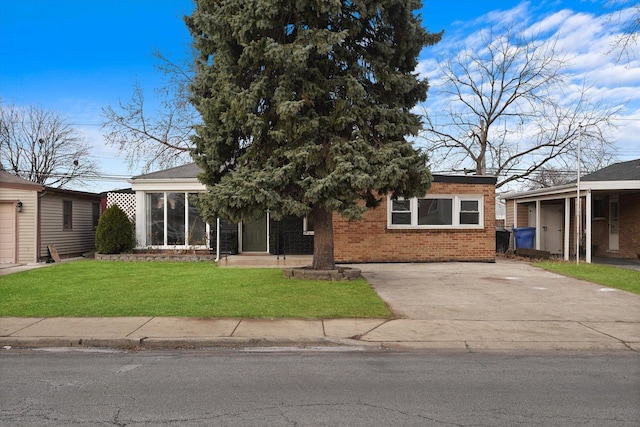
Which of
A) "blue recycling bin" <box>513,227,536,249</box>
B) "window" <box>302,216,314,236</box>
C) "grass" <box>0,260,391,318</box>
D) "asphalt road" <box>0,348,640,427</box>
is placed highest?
"window" <box>302,216,314,236</box>

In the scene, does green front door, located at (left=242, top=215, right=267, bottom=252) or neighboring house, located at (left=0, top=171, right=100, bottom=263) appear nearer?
neighboring house, located at (left=0, top=171, right=100, bottom=263)

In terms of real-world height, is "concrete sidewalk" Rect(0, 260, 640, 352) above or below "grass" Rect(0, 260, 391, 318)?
below

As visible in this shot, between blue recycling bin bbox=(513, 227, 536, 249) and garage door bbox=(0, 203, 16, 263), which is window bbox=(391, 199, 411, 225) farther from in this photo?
garage door bbox=(0, 203, 16, 263)

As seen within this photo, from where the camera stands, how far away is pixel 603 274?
1292cm

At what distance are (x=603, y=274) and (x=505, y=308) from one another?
637 cm

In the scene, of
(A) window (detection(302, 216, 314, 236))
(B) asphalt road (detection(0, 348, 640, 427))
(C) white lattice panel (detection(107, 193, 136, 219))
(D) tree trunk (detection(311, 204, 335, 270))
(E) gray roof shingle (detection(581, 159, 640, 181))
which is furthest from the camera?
(C) white lattice panel (detection(107, 193, 136, 219))

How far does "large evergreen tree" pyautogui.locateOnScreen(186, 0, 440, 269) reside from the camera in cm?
979

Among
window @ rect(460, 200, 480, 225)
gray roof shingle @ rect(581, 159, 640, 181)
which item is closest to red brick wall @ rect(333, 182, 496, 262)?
window @ rect(460, 200, 480, 225)

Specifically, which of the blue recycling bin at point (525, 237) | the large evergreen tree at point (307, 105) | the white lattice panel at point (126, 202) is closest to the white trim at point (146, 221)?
the white lattice panel at point (126, 202)

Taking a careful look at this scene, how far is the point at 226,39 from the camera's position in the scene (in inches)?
406

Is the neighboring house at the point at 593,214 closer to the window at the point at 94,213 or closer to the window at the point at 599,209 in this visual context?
the window at the point at 599,209

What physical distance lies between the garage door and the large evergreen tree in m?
9.18

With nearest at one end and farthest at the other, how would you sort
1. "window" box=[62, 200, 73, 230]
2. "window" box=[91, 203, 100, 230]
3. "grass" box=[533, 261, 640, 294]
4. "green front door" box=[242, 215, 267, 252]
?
"grass" box=[533, 261, 640, 294] → "green front door" box=[242, 215, 267, 252] → "window" box=[62, 200, 73, 230] → "window" box=[91, 203, 100, 230]

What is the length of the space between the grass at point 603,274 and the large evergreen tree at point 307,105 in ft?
17.2
